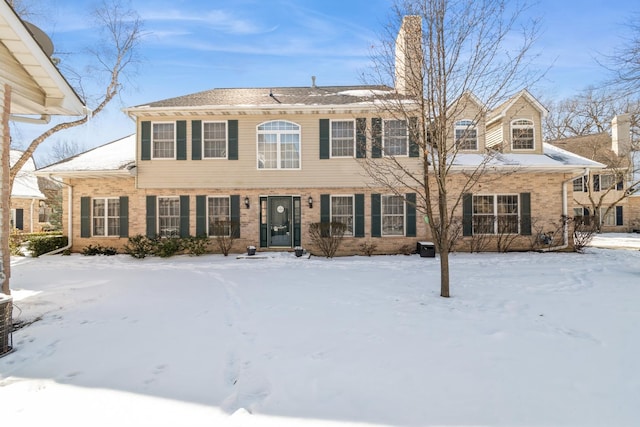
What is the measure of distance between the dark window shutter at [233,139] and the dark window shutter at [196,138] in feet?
3.64

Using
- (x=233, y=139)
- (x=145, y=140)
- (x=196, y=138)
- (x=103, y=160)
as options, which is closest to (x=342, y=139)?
(x=233, y=139)

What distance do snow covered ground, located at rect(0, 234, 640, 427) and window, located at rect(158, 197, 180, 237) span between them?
499 centimetres

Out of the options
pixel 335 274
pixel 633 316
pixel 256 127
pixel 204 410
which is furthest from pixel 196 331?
pixel 256 127

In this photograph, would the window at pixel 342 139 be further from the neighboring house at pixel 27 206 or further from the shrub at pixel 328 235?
the neighboring house at pixel 27 206

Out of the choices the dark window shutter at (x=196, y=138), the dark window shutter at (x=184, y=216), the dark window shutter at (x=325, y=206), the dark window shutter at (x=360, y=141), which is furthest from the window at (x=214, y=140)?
the dark window shutter at (x=360, y=141)

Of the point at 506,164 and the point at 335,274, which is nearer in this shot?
the point at 335,274

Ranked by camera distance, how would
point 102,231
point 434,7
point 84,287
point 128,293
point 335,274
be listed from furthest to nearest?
point 102,231
point 335,274
point 84,287
point 128,293
point 434,7

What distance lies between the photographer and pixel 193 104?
12.1 m

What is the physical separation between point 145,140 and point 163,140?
66 centimetres

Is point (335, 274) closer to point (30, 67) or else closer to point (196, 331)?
point (196, 331)

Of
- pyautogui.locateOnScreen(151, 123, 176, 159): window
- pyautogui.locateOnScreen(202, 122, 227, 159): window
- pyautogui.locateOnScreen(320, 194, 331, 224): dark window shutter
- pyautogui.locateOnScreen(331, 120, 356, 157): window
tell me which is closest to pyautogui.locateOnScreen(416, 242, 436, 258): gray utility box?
pyautogui.locateOnScreen(320, 194, 331, 224): dark window shutter

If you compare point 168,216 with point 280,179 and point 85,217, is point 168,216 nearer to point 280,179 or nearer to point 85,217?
point 85,217

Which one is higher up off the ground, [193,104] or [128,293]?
[193,104]

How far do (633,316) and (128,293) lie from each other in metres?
8.96
